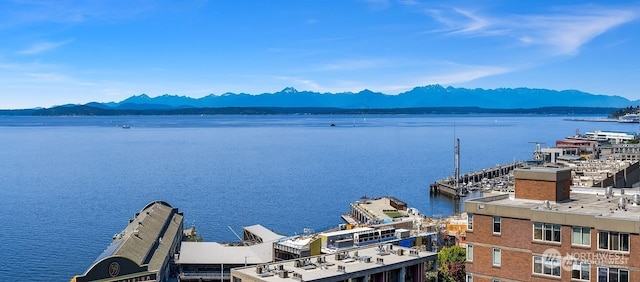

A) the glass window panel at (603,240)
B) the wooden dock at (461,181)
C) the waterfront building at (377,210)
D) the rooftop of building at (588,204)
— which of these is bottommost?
the wooden dock at (461,181)

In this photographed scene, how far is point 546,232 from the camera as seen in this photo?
60.3ft

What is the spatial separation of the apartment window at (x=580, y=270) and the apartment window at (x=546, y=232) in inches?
31.0

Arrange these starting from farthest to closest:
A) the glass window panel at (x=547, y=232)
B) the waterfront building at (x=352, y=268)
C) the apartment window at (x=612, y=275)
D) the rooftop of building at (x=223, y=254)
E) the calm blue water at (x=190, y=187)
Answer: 1. the calm blue water at (x=190, y=187)
2. the rooftop of building at (x=223, y=254)
3. the waterfront building at (x=352, y=268)
4. the glass window panel at (x=547, y=232)
5. the apartment window at (x=612, y=275)

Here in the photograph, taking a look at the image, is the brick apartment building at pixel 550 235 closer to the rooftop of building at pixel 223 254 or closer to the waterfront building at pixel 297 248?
the waterfront building at pixel 297 248

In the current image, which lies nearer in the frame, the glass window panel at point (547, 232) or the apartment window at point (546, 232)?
the apartment window at point (546, 232)

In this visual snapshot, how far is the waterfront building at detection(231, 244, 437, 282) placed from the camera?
2248 centimetres

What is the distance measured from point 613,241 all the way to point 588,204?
296cm

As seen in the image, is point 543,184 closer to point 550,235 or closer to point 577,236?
point 550,235

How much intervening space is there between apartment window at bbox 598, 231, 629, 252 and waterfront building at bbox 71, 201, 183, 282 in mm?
22255

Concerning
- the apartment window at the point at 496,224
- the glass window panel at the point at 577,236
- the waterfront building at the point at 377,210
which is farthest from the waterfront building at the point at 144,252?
the glass window panel at the point at 577,236

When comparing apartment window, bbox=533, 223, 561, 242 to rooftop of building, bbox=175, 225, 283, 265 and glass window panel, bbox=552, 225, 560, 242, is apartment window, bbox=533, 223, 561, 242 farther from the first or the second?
rooftop of building, bbox=175, 225, 283, 265

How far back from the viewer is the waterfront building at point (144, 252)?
104 ft

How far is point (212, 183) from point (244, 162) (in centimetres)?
3193

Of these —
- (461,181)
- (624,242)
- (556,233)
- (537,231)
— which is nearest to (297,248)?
(537,231)
